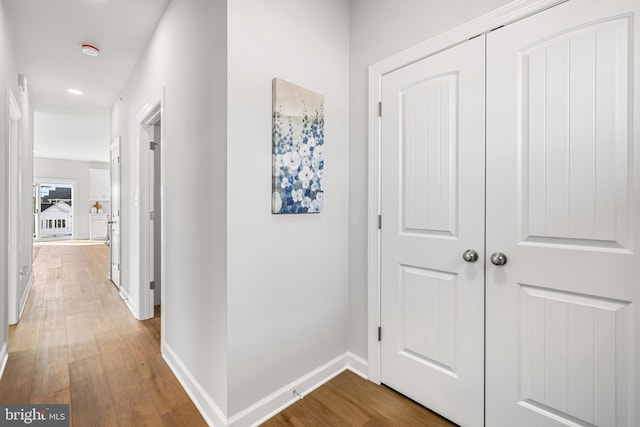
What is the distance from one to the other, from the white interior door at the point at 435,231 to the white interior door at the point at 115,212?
141 inches

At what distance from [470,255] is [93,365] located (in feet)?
8.61

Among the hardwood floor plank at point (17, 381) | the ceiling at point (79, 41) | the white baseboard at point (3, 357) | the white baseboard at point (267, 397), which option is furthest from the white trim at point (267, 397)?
the ceiling at point (79, 41)

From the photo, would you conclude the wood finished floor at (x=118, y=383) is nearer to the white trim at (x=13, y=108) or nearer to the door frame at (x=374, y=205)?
the door frame at (x=374, y=205)

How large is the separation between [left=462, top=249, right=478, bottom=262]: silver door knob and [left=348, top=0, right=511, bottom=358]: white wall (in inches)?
26.2

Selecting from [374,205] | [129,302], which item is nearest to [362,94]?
[374,205]

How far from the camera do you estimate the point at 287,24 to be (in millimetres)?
1711

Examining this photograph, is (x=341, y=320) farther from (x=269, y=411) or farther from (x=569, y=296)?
(x=569, y=296)

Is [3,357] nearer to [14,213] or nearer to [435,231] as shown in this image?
[14,213]

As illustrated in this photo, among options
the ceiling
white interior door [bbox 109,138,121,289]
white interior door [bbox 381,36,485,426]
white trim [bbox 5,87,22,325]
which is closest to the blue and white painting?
white interior door [bbox 381,36,485,426]

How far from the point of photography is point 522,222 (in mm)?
1345

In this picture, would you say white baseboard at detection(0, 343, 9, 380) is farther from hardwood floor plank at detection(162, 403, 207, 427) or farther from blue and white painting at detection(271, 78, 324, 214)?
blue and white painting at detection(271, 78, 324, 214)

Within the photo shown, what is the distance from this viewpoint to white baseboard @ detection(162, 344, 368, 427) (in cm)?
153

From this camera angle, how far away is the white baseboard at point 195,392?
4.99 ft

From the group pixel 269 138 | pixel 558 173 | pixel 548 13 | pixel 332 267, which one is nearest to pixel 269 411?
pixel 332 267
